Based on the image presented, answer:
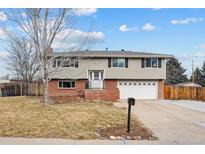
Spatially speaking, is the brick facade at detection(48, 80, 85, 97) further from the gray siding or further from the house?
the gray siding

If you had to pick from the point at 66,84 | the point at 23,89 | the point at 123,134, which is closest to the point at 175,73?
the point at 66,84

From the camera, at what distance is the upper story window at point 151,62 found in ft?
107

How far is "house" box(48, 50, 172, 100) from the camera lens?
105 ft

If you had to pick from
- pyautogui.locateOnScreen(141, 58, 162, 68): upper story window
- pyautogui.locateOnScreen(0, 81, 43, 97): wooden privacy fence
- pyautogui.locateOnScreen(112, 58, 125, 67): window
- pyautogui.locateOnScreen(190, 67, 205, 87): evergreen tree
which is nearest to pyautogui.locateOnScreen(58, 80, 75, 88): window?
pyautogui.locateOnScreen(0, 81, 43, 97): wooden privacy fence

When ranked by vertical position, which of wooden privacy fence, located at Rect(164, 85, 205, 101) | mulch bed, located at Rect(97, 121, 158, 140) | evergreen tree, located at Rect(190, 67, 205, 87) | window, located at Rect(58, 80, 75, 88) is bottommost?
mulch bed, located at Rect(97, 121, 158, 140)

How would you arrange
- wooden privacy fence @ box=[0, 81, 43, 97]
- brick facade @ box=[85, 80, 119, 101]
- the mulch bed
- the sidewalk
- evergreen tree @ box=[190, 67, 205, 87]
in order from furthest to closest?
evergreen tree @ box=[190, 67, 205, 87]
wooden privacy fence @ box=[0, 81, 43, 97]
brick facade @ box=[85, 80, 119, 101]
the mulch bed
the sidewalk

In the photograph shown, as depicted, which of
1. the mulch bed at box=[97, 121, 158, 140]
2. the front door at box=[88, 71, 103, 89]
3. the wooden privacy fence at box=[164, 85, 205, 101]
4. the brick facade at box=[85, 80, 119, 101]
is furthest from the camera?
the wooden privacy fence at box=[164, 85, 205, 101]

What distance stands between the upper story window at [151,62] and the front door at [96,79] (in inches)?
181

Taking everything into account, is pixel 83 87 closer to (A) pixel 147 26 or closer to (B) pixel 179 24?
(A) pixel 147 26

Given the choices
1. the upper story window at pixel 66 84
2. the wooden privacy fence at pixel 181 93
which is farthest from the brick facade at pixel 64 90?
the wooden privacy fence at pixel 181 93

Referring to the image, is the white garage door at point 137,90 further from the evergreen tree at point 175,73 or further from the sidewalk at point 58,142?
the evergreen tree at point 175,73

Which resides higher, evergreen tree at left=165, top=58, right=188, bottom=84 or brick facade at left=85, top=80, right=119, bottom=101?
evergreen tree at left=165, top=58, right=188, bottom=84

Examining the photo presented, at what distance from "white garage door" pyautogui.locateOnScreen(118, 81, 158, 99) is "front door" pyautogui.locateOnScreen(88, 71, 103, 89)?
2110 mm
